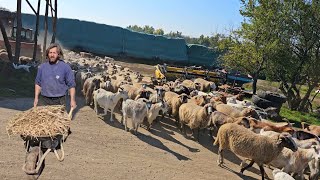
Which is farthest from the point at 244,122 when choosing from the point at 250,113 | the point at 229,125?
the point at 250,113

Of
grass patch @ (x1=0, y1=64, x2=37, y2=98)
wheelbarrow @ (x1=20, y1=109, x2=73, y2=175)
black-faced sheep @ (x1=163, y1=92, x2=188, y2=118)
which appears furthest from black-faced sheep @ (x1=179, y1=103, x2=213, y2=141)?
wheelbarrow @ (x1=20, y1=109, x2=73, y2=175)

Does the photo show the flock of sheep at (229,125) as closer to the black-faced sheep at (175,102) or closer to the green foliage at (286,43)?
the black-faced sheep at (175,102)

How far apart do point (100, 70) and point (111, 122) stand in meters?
10.3

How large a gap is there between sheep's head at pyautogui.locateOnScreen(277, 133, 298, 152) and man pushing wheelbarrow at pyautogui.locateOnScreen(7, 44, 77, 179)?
18.4 ft

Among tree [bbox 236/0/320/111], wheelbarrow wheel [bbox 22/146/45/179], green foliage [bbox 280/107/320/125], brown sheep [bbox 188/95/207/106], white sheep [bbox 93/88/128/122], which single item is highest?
tree [bbox 236/0/320/111]

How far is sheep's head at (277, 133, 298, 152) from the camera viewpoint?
8.88 m

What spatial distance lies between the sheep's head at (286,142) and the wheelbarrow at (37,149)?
19.3ft

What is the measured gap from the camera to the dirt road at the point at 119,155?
765cm

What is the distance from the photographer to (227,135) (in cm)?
962

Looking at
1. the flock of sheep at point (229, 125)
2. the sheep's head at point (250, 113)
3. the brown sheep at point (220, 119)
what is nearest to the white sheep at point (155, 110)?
the flock of sheep at point (229, 125)

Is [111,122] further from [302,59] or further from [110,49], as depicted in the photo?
[110,49]

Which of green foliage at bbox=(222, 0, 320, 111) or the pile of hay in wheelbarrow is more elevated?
green foliage at bbox=(222, 0, 320, 111)

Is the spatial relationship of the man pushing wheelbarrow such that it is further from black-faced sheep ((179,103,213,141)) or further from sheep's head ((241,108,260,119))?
sheep's head ((241,108,260,119))

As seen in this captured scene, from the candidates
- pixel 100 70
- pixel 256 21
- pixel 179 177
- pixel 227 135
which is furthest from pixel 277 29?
pixel 179 177
